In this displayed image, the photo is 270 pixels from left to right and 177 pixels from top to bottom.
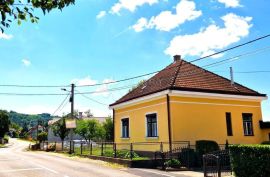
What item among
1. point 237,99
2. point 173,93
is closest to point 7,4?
point 173,93

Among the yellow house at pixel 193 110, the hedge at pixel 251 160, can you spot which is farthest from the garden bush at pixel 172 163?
the hedge at pixel 251 160

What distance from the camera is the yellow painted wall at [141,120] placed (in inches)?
860

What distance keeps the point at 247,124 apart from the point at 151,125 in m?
7.24

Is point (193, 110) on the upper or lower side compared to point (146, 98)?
lower

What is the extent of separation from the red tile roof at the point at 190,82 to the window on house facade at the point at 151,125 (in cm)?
168

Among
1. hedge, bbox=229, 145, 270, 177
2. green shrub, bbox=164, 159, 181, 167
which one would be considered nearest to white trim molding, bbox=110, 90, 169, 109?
green shrub, bbox=164, 159, 181, 167

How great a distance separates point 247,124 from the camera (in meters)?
24.5

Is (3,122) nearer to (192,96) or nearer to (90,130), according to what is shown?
(90,130)

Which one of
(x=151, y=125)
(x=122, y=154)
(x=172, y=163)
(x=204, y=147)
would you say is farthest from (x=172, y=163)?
(x=151, y=125)

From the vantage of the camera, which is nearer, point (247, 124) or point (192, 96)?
point (192, 96)

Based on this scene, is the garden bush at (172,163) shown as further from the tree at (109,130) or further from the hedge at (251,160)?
the tree at (109,130)

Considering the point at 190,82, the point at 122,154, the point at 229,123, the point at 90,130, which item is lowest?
the point at 122,154

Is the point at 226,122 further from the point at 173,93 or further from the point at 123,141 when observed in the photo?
the point at 123,141

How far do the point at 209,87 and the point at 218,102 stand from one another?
4.03 feet
